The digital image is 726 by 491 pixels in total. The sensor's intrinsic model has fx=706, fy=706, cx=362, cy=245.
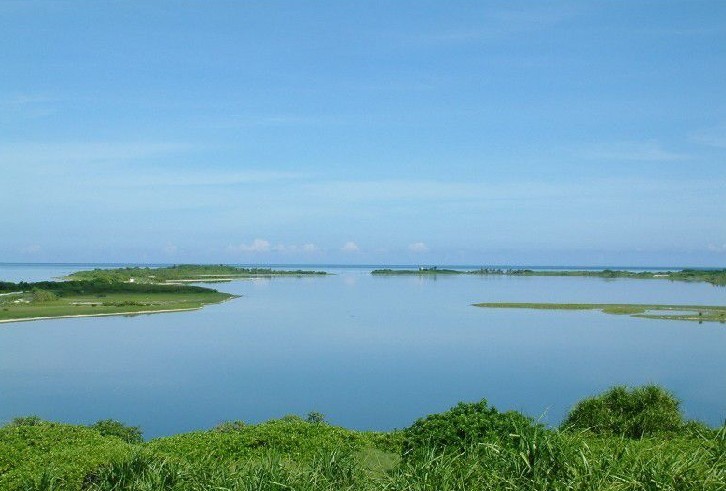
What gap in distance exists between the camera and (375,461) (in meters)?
10.9

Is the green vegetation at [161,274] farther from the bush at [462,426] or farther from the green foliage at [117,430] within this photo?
the bush at [462,426]

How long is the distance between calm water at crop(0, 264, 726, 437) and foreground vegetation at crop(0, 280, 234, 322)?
2.87m

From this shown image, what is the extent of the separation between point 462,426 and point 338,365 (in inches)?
736

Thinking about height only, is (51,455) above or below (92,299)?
above

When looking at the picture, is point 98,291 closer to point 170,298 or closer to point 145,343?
point 170,298

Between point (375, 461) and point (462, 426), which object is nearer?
point (462, 426)

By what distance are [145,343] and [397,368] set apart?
13461 millimetres

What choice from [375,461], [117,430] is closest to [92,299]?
[117,430]

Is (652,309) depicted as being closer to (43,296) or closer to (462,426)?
(462,426)

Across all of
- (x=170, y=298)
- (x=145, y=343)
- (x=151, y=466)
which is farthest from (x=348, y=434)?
(x=170, y=298)

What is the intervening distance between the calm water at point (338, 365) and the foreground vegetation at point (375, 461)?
141 inches

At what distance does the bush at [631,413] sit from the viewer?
1366 cm

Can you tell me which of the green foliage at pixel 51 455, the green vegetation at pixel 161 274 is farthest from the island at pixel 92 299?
the green foliage at pixel 51 455

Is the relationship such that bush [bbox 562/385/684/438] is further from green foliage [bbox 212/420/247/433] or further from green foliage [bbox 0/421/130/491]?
green foliage [bbox 0/421/130/491]
